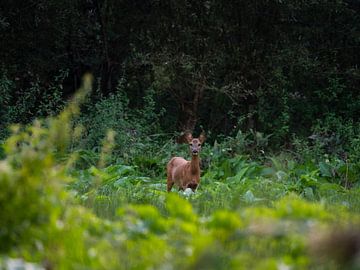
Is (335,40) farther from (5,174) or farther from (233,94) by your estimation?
(5,174)

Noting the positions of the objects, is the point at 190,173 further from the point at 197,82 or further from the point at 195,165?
the point at 197,82

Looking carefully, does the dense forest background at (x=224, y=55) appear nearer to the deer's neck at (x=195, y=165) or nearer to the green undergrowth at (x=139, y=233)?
the deer's neck at (x=195, y=165)

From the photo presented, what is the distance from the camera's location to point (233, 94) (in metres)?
17.4

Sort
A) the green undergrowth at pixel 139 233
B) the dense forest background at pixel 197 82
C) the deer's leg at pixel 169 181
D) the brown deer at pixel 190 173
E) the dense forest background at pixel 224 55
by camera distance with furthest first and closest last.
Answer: the dense forest background at pixel 224 55
the dense forest background at pixel 197 82
the deer's leg at pixel 169 181
the brown deer at pixel 190 173
the green undergrowth at pixel 139 233

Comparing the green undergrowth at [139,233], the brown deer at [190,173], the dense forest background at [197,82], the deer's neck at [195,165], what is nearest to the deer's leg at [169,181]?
the brown deer at [190,173]

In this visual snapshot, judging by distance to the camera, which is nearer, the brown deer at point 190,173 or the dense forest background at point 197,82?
the brown deer at point 190,173

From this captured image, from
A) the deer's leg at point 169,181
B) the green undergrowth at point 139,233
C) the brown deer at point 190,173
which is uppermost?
the green undergrowth at point 139,233

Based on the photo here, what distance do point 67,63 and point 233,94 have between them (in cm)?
433

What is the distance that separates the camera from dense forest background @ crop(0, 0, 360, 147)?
57.4 feet

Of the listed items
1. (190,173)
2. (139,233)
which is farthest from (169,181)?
(139,233)

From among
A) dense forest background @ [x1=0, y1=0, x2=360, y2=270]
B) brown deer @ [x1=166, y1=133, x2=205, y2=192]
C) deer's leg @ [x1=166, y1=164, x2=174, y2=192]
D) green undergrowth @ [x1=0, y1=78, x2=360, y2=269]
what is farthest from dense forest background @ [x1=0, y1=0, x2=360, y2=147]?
green undergrowth @ [x1=0, y1=78, x2=360, y2=269]

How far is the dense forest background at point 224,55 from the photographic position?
1748 cm

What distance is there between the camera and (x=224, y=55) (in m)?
17.8

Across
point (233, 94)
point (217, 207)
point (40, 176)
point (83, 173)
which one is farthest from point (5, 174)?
point (233, 94)
